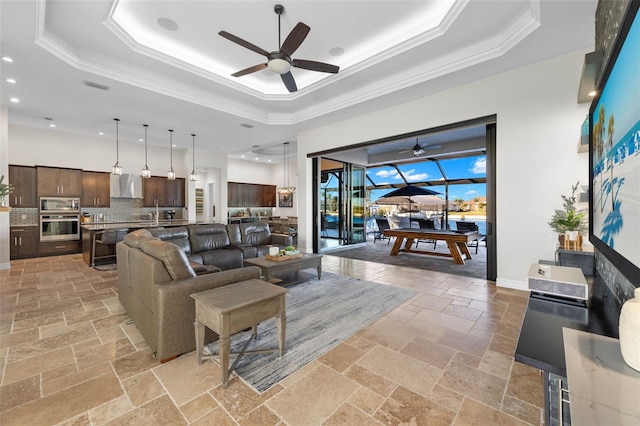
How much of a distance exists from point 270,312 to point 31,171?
7.91 meters

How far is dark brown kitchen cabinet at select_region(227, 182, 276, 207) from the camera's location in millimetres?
10552

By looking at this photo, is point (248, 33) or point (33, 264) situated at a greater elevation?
point (248, 33)

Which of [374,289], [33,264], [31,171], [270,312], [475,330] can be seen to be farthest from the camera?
[31,171]

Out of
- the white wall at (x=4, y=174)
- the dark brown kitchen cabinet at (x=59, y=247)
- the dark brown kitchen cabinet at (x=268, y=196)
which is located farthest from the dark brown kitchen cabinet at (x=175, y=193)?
the white wall at (x=4, y=174)

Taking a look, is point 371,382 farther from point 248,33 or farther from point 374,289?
point 248,33

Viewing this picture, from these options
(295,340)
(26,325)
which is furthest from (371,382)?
(26,325)

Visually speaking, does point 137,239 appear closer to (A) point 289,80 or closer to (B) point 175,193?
(A) point 289,80

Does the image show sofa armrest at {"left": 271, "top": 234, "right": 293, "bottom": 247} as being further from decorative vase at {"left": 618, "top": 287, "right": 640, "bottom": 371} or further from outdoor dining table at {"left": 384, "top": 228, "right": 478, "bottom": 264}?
decorative vase at {"left": 618, "top": 287, "right": 640, "bottom": 371}

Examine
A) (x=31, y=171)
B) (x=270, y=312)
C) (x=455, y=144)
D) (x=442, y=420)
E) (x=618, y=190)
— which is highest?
(x=455, y=144)

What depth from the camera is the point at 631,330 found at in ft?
2.75

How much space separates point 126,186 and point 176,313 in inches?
283

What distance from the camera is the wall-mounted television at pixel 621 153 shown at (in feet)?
3.19

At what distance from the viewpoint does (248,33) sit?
12.0 feet

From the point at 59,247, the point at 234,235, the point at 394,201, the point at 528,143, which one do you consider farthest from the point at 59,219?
the point at 394,201
